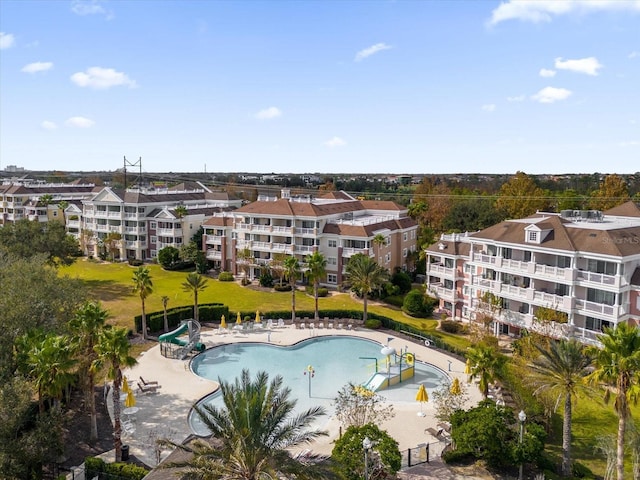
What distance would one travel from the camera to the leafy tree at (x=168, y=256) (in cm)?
7650

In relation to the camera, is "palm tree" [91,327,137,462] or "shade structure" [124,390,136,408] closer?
"palm tree" [91,327,137,462]

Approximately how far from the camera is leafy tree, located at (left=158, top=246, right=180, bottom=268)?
251ft

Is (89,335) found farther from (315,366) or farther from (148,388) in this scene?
(315,366)

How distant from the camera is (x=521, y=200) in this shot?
87.1 m

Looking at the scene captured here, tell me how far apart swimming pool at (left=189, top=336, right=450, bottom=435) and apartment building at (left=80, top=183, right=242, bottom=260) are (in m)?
39.2

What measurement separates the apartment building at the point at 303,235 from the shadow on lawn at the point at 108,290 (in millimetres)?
14031

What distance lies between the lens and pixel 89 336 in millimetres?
29406

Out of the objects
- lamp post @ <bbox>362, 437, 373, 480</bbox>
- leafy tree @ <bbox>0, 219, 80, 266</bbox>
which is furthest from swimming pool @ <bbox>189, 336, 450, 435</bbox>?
leafy tree @ <bbox>0, 219, 80, 266</bbox>

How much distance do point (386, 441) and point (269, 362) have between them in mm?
19796

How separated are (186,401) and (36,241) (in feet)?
123

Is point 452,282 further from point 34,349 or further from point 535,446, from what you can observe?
point 34,349

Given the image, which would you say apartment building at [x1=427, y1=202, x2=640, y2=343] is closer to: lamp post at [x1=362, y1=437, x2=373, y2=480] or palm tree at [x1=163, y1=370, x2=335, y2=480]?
lamp post at [x1=362, y1=437, x2=373, y2=480]

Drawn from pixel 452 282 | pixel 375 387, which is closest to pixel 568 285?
pixel 452 282

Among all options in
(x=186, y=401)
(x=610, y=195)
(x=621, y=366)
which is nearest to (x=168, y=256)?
(x=186, y=401)
